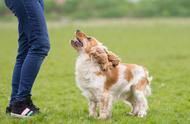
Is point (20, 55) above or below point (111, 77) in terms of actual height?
above

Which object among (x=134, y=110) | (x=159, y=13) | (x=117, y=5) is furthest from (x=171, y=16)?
(x=134, y=110)

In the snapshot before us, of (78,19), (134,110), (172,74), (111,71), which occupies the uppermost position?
(111,71)

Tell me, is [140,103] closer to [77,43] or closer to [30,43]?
[77,43]

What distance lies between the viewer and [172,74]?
14875 millimetres

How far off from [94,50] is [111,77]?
0.47m

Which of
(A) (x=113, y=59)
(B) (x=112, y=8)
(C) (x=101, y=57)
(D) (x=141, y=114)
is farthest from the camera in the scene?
(B) (x=112, y=8)

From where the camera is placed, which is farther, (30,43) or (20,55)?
(20,55)

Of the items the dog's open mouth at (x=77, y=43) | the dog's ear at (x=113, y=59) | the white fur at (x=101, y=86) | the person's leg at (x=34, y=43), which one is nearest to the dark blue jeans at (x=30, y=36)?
the person's leg at (x=34, y=43)

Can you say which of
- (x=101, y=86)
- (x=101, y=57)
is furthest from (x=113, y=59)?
(x=101, y=86)

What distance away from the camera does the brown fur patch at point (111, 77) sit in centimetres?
794

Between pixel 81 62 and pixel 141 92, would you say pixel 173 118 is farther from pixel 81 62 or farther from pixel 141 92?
pixel 81 62

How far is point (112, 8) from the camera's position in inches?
2867

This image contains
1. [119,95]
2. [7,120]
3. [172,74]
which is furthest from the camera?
[172,74]

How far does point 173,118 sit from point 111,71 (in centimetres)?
114
